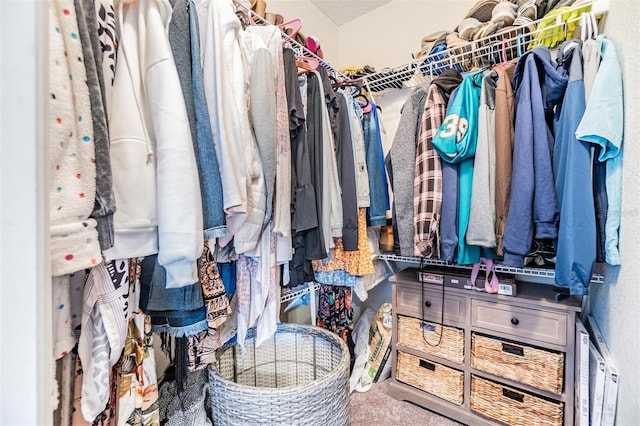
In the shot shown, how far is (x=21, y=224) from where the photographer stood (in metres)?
0.27

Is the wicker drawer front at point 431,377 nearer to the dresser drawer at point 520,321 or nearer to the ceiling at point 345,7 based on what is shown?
the dresser drawer at point 520,321

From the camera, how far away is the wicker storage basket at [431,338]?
1339 mm

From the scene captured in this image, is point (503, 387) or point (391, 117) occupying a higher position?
point (391, 117)

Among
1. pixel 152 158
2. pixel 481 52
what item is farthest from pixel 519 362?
pixel 152 158

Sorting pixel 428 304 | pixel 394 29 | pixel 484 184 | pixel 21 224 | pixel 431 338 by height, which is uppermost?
pixel 394 29

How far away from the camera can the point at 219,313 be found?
0.82m

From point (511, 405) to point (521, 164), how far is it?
3.36ft

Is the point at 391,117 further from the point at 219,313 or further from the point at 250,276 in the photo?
the point at 219,313

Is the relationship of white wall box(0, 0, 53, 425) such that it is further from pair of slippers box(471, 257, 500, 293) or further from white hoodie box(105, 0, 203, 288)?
pair of slippers box(471, 257, 500, 293)

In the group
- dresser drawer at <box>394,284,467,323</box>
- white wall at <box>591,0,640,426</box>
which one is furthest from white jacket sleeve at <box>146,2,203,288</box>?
dresser drawer at <box>394,284,467,323</box>

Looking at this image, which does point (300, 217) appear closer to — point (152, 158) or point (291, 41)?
point (152, 158)

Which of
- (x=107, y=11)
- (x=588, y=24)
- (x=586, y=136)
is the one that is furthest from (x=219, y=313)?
(x=588, y=24)

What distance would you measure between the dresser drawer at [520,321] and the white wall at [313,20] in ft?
6.24

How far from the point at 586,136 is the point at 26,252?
1263mm
